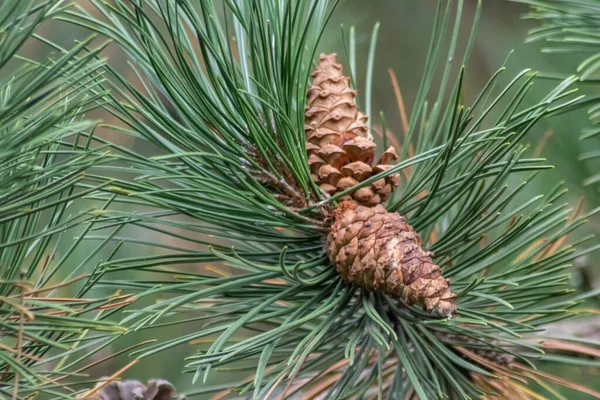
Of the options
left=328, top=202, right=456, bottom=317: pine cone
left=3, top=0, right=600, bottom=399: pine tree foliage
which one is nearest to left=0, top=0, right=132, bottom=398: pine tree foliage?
left=3, top=0, right=600, bottom=399: pine tree foliage

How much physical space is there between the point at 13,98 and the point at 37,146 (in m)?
0.03

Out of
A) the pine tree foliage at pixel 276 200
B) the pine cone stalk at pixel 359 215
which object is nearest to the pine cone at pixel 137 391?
the pine tree foliage at pixel 276 200

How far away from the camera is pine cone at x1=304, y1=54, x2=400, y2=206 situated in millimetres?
561

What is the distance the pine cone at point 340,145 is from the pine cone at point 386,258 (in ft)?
0.09

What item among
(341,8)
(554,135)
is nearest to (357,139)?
(554,135)

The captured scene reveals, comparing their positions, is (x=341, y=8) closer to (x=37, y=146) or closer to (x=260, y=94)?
(x=260, y=94)

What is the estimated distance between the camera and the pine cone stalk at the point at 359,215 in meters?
0.49

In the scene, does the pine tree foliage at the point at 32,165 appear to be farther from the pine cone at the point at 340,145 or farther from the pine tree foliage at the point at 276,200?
the pine cone at the point at 340,145

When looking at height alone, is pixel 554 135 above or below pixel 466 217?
above

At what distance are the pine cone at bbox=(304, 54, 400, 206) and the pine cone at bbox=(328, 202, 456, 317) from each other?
3 cm

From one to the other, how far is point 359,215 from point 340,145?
73 mm

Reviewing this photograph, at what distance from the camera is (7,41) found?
36cm

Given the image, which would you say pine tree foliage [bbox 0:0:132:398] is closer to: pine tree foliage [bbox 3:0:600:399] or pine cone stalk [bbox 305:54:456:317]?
pine tree foliage [bbox 3:0:600:399]

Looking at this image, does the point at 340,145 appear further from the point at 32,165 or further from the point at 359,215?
the point at 32,165
